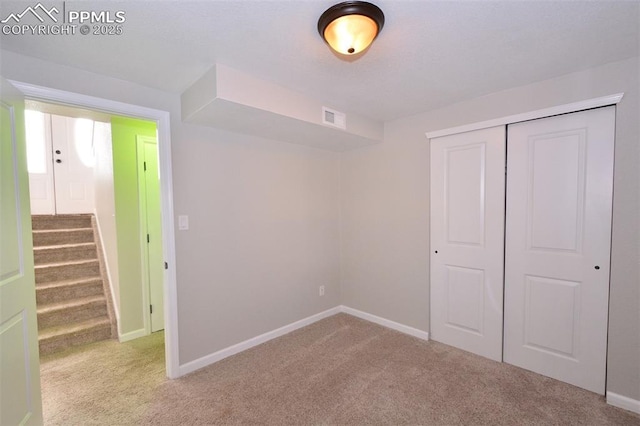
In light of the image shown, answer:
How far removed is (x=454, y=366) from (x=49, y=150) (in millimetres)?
6590

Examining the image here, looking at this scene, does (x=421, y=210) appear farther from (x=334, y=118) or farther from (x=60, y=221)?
(x=60, y=221)

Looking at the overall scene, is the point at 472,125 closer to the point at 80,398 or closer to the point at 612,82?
the point at 612,82

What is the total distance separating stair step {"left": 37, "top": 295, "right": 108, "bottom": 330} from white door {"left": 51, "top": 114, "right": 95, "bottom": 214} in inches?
97.9

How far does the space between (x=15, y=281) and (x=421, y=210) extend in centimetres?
308

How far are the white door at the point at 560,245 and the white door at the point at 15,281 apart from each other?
133 inches

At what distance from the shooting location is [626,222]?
1849 mm

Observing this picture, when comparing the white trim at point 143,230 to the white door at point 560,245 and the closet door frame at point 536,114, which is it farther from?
the white door at point 560,245

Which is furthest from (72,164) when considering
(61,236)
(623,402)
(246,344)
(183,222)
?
(623,402)

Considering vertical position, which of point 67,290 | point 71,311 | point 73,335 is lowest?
point 73,335

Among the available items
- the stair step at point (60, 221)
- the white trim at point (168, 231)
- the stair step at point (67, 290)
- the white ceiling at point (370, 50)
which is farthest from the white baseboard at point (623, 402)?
the stair step at point (60, 221)

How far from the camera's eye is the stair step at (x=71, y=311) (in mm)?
2869

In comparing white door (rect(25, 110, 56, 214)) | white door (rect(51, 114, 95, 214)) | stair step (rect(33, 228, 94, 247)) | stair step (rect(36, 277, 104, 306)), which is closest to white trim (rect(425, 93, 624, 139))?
stair step (rect(36, 277, 104, 306))

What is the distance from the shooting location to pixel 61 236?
12.0 ft

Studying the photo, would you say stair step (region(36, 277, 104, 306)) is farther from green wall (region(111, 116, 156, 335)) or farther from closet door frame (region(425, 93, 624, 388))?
closet door frame (region(425, 93, 624, 388))
